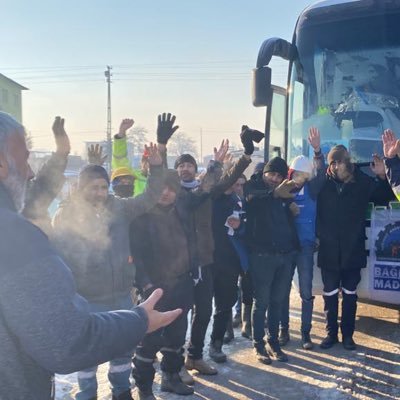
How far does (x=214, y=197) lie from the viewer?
4.34 metres

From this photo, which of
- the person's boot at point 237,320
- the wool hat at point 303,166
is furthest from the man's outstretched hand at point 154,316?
the person's boot at point 237,320

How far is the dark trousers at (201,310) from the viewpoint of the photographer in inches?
166

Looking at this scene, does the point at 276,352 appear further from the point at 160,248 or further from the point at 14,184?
the point at 14,184

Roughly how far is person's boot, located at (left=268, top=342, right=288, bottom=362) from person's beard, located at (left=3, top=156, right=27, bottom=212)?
11.7 ft

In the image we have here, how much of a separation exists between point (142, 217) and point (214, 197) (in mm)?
841

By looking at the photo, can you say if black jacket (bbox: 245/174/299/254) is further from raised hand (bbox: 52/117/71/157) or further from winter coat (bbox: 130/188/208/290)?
raised hand (bbox: 52/117/71/157)

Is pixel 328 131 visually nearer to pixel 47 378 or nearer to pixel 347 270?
pixel 347 270

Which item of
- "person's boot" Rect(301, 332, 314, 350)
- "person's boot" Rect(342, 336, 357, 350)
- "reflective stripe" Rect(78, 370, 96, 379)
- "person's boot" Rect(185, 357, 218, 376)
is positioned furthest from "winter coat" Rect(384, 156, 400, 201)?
"reflective stripe" Rect(78, 370, 96, 379)

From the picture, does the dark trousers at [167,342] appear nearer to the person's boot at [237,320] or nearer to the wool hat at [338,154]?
the person's boot at [237,320]

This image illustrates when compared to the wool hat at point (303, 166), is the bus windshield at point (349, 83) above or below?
above

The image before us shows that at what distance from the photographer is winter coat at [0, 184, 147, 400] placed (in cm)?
127

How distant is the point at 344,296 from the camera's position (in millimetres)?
4809

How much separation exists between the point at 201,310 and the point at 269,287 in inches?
27.1

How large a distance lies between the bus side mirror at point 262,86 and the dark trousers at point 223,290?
2.19 m
